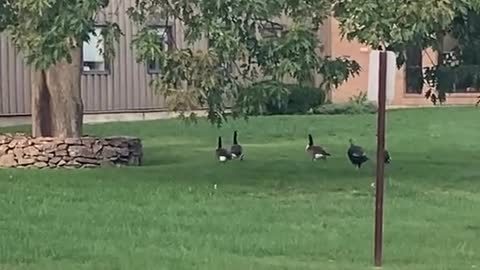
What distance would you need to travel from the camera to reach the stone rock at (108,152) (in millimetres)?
19688

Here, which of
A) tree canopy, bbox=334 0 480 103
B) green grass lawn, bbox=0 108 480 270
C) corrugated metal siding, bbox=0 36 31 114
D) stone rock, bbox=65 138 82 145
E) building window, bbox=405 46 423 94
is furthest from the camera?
corrugated metal siding, bbox=0 36 31 114

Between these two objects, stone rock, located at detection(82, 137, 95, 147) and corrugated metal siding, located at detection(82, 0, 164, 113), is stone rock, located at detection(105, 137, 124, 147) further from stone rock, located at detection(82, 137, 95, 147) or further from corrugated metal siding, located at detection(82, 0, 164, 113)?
corrugated metal siding, located at detection(82, 0, 164, 113)

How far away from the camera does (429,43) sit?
1559cm

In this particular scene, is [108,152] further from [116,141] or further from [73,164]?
[73,164]

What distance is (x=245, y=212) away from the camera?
13453 mm

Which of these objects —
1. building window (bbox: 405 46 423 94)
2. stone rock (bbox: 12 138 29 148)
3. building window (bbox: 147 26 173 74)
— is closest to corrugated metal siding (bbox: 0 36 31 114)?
stone rock (bbox: 12 138 29 148)

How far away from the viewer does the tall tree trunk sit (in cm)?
2050

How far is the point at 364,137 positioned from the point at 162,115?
10.0m

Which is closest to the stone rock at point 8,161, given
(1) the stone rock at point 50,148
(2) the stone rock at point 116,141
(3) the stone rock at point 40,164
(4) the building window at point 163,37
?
(3) the stone rock at point 40,164

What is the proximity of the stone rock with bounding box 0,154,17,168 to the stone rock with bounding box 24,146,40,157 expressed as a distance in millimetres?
249

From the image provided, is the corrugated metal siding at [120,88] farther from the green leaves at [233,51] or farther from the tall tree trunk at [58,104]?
the green leaves at [233,51]

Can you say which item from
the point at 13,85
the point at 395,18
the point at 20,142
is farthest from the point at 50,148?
the point at 13,85

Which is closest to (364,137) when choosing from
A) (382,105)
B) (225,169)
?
(225,169)

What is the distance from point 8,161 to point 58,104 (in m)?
1.54
